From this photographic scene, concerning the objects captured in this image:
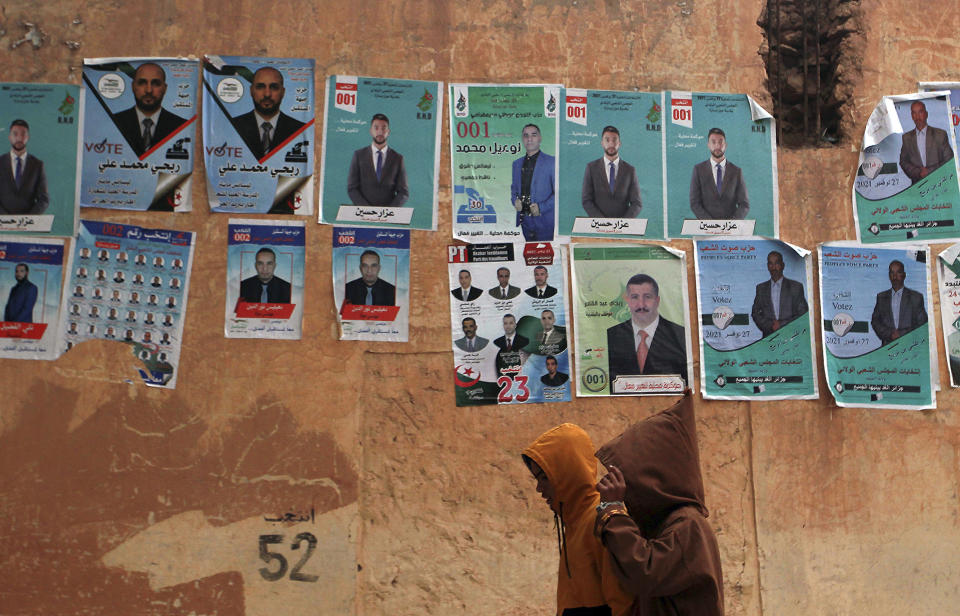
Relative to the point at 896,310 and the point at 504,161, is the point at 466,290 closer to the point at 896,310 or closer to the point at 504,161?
the point at 504,161

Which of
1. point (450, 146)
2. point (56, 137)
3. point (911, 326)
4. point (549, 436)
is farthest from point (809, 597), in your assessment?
point (56, 137)

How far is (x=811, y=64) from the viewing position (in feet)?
Answer: 18.3

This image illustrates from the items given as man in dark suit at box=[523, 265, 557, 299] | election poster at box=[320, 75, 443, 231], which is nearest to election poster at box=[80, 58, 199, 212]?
election poster at box=[320, 75, 443, 231]

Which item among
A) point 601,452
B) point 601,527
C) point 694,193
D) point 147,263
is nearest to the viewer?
point 601,527

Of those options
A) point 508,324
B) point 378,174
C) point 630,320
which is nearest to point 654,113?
point 630,320

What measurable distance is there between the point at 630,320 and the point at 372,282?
1.45 m

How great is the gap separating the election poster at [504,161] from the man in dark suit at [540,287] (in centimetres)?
17

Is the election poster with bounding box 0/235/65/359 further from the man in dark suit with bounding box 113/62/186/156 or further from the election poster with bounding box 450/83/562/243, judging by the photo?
the election poster with bounding box 450/83/562/243

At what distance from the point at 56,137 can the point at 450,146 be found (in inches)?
83.8

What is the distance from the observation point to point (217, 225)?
499cm

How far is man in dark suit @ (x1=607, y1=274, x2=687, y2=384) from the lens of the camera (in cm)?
515

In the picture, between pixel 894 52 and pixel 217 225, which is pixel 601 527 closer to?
pixel 217 225

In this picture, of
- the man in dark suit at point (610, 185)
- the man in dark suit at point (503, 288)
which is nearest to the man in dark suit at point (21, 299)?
the man in dark suit at point (503, 288)

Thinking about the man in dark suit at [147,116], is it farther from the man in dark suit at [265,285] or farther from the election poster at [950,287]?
the election poster at [950,287]
